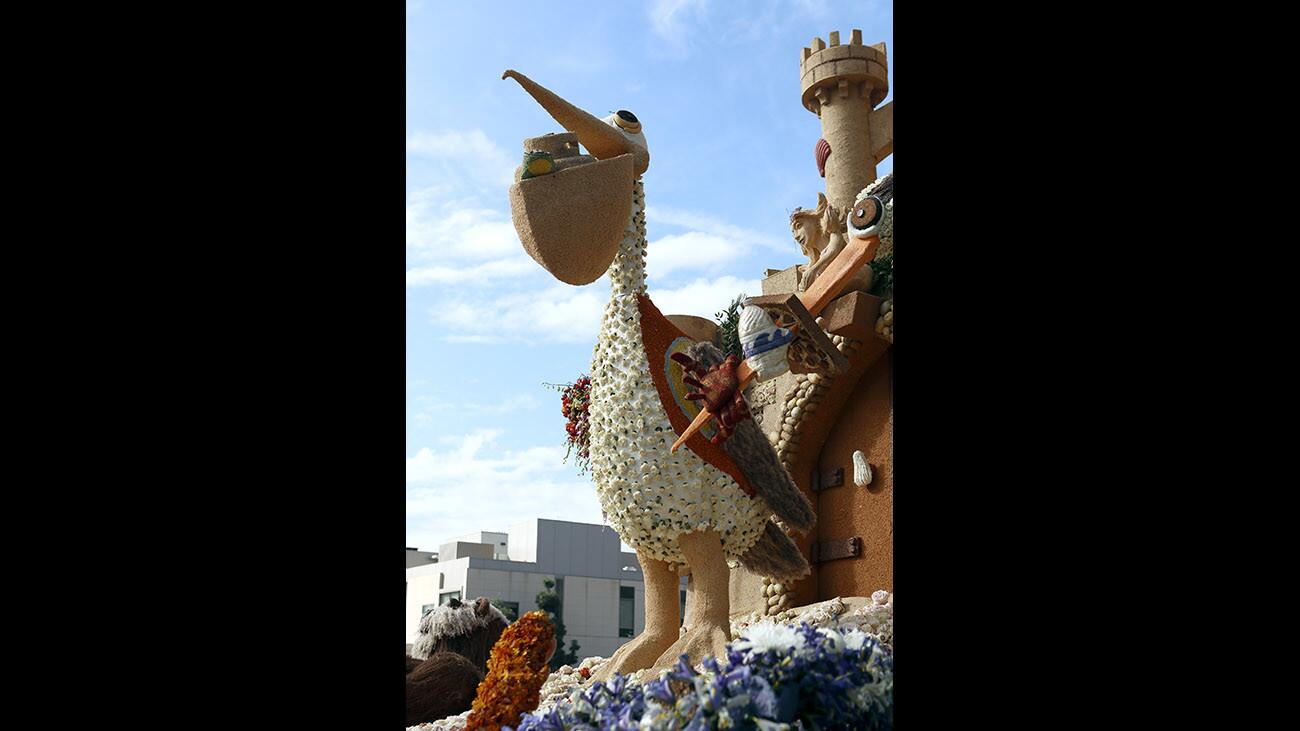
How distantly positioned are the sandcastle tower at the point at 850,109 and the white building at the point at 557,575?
34.7 feet

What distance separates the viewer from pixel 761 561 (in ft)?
13.7

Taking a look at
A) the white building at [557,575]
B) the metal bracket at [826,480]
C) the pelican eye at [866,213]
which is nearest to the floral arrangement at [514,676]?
the pelican eye at [866,213]

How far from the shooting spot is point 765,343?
12.2 ft

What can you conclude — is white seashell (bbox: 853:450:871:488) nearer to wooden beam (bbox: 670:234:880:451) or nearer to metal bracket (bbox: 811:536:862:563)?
metal bracket (bbox: 811:536:862:563)

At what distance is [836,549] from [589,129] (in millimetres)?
2260

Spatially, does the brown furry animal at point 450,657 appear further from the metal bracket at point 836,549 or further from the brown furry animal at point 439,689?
the metal bracket at point 836,549

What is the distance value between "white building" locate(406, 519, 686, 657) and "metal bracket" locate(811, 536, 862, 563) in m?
11.0

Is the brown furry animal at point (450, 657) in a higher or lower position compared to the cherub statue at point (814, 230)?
lower

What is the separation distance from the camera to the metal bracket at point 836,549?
4.89 meters

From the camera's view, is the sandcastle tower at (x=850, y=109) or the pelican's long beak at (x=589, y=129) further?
the sandcastle tower at (x=850, y=109)
